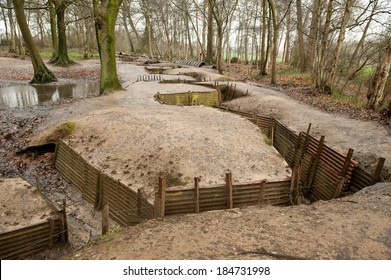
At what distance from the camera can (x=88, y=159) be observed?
342 inches

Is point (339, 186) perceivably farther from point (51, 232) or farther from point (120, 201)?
point (51, 232)

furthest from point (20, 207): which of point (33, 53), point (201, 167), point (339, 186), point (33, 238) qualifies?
point (33, 53)

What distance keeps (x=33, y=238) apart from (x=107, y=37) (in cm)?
1297

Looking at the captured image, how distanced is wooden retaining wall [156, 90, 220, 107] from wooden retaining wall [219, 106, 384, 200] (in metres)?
6.74

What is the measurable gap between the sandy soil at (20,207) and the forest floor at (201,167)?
84 centimetres

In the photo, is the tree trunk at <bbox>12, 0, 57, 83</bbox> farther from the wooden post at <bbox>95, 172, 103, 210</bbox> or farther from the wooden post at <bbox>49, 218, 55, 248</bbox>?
the wooden post at <bbox>49, 218, 55, 248</bbox>

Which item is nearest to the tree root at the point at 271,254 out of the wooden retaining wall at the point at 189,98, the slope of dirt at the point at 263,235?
the slope of dirt at the point at 263,235

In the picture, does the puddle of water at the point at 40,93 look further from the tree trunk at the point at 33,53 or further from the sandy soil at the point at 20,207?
the sandy soil at the point at 20,207

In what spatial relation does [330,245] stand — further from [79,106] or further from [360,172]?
[79,106]

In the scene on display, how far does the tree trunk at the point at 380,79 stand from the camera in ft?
41.2

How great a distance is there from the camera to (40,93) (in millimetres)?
19328

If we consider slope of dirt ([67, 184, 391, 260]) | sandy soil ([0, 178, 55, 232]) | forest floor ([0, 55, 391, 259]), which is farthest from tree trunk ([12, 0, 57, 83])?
slope of dirt ([67, 184, 391, 260])

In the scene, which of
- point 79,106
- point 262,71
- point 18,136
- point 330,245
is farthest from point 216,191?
point 262,71

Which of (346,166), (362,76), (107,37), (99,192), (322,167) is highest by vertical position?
(107,37)
